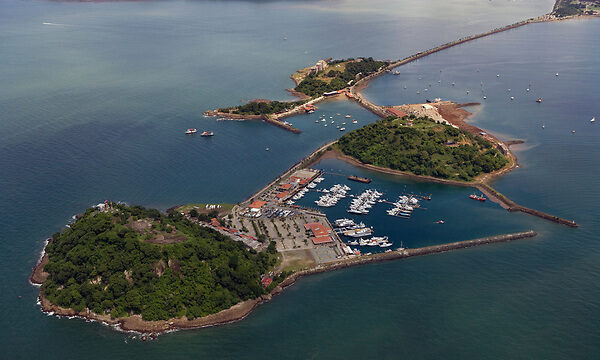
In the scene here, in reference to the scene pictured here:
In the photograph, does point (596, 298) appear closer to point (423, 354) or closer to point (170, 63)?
point (423, 354)

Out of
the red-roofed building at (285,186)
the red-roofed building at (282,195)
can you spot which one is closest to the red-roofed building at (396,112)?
the red-roofed building at (285,186)

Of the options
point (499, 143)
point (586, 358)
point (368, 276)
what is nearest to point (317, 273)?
point (368, 276)

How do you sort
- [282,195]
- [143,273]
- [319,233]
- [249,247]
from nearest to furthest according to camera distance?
[143,273] < [249,247] < [319,233] < [282,195]

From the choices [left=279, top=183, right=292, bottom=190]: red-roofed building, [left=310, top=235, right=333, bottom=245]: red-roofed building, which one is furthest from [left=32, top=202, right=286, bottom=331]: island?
[left=279, top=183, right=292, bottom=190]: red-roofed building

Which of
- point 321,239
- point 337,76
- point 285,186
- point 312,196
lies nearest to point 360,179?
point 312,196

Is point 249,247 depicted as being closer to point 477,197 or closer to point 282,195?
point 282,195

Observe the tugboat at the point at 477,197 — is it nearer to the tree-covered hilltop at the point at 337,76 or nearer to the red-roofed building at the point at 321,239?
the red-roofed building at the point at 321,239

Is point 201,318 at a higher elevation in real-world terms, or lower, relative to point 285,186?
lower

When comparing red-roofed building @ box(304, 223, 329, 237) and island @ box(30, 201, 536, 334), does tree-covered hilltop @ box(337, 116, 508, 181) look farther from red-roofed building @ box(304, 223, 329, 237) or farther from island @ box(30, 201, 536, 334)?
red-roofed building @ box(304, 223, 329, 237)
